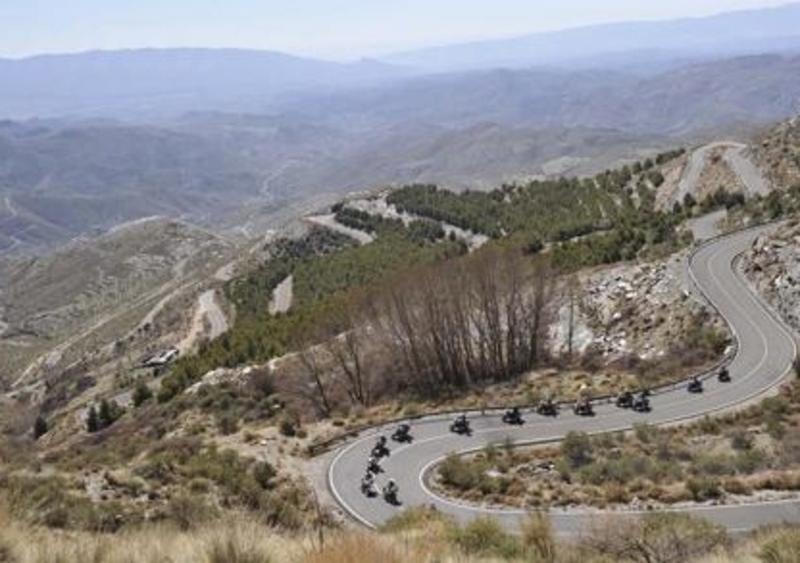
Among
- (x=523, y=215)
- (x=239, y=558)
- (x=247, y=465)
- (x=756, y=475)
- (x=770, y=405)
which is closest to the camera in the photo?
(x=239, y=558)

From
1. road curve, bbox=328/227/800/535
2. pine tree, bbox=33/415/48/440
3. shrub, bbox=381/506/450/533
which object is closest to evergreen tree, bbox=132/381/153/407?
pine tree, bbox=33/415/48/440

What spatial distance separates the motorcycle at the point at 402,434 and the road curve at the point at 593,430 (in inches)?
18.0

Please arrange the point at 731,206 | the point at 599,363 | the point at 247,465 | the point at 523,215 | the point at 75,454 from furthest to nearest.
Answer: the point at 523,215, the point at 731,206, the point at 599,363, the point at 75,454, the point at 247,465

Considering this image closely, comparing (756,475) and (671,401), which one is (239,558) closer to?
(756,475)

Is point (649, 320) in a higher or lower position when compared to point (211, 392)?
higher

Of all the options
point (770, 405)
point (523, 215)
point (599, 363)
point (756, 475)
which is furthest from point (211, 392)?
point (523, 215)

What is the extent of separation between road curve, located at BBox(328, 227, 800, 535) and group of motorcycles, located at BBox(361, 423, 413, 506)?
30cm

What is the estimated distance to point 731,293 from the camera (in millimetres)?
56844

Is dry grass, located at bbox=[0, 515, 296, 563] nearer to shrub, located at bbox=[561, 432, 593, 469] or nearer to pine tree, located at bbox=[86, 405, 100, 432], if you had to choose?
shrub, located at bbox=[561, 432, 593, 469]

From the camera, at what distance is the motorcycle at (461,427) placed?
42094mm

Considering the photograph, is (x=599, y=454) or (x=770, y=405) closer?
(x=599, y=454)

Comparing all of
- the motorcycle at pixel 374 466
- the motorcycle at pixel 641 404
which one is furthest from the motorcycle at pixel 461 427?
the motorcycle at pixel 641 404

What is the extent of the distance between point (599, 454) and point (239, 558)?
26.1 m

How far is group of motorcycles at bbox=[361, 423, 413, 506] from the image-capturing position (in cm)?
3312
